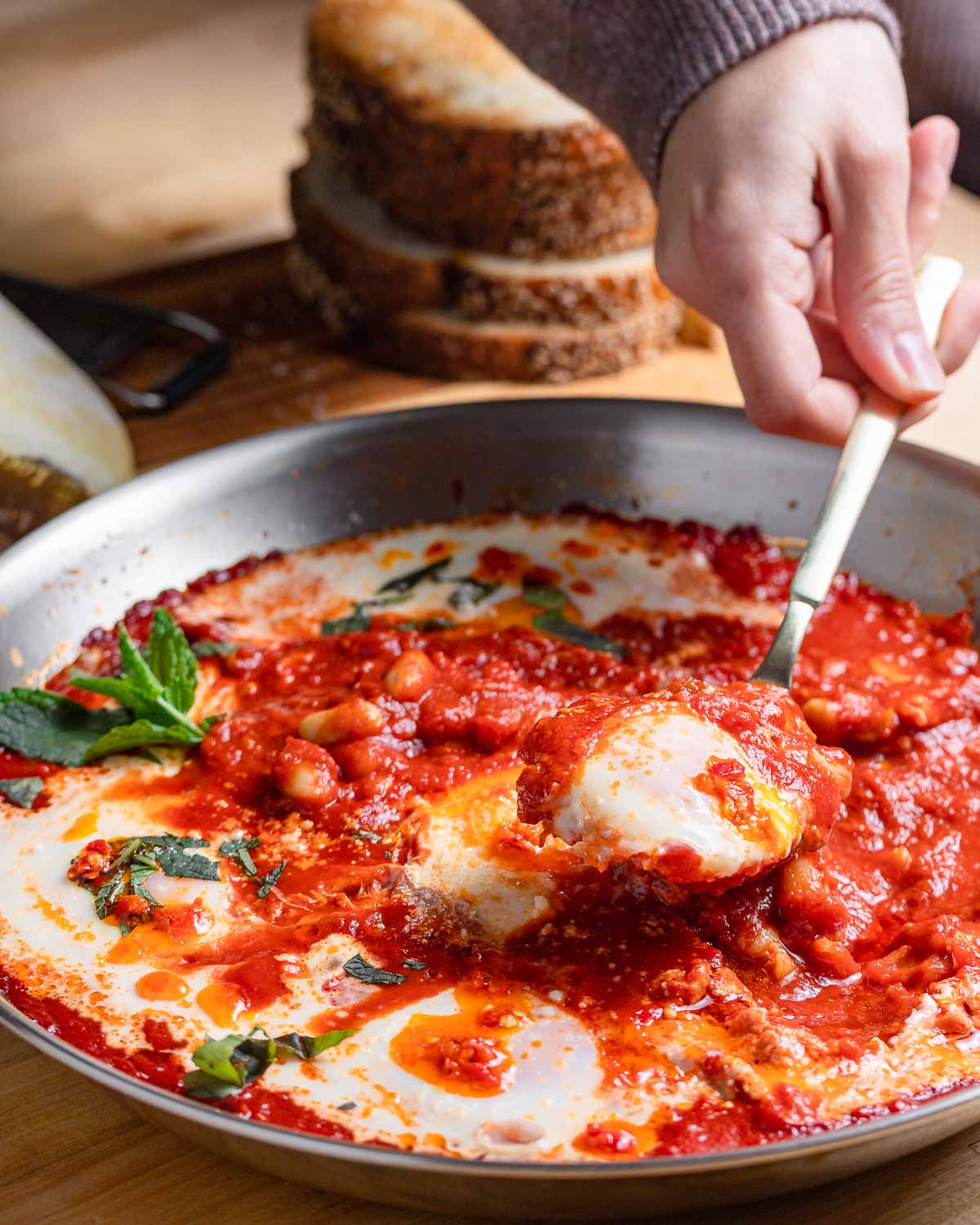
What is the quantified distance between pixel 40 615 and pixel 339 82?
1525mm

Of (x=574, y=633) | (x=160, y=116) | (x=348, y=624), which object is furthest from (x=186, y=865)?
(x=160, y=116)

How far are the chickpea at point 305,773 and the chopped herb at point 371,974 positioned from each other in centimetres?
26

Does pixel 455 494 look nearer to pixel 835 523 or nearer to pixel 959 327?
pixel 835 523

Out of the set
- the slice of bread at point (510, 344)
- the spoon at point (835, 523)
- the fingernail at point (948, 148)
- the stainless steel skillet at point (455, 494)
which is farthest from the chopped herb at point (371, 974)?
the slice of bread at point (510, 344)

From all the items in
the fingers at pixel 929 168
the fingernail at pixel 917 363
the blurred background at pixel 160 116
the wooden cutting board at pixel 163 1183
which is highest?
the fingers at pixel 929 168

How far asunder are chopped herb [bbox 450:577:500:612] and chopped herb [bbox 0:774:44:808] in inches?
25.9

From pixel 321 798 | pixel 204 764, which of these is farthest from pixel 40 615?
pixel 321 798

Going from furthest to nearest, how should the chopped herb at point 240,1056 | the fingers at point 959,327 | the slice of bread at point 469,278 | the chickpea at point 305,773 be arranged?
the slice of bread at point 469,278 → the fingers at point 959,327 → the chickpea at point 305,773 → the chopped herb at point 240,1056

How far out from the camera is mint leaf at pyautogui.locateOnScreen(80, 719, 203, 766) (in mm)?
1787

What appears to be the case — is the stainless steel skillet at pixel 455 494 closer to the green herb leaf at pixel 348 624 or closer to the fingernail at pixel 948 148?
→ the green herb leaf at pixel 348 624

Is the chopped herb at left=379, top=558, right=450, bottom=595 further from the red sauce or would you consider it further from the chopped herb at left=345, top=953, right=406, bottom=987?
the chopped herb at left=345, top=953, right=406, bottom=987

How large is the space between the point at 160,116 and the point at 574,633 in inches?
112

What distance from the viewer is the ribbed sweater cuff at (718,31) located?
1938 millimetres

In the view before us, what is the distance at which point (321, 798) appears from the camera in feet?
5.67
